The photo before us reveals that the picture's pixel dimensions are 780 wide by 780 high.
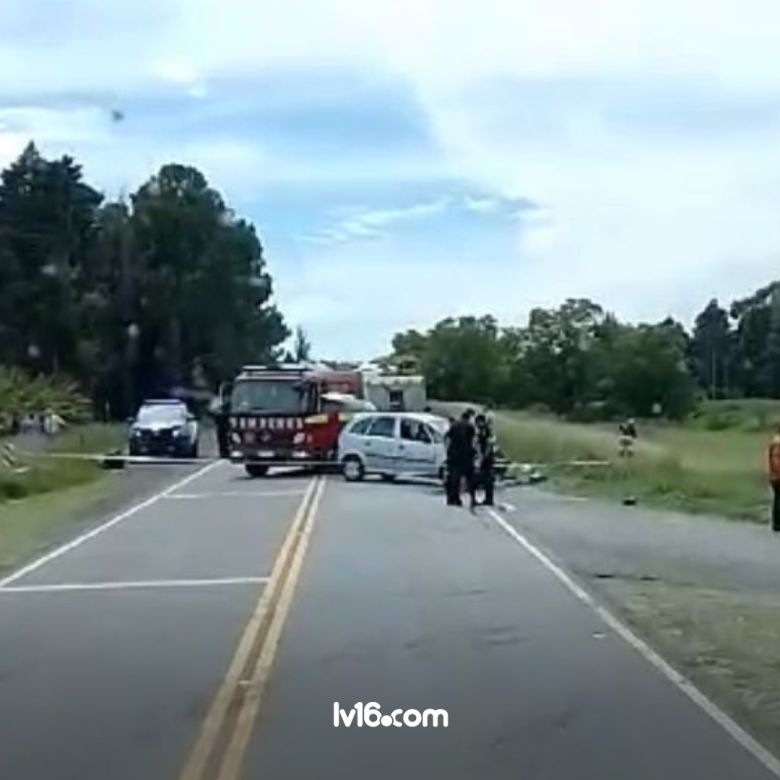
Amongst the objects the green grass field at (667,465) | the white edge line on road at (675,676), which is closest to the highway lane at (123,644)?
the white edge line on road at (675,676)

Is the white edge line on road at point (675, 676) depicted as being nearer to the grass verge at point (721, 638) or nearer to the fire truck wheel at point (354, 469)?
the grass verge at point (721, 638)

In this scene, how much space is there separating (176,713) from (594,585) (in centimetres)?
1027

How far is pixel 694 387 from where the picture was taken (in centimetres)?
10381

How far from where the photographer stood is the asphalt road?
35.2 feet

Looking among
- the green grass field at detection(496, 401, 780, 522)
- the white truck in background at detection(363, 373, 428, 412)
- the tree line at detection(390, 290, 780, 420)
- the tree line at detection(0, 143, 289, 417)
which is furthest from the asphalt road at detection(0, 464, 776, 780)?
the tree line at detection(390, 290, 780, 420)

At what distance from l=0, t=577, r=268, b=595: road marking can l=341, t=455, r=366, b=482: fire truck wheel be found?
25221 millimetres

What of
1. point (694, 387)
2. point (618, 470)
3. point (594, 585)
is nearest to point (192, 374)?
point (694, 387)

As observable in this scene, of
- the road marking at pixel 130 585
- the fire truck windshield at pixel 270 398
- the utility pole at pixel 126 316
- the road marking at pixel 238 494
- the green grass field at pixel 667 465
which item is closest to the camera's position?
the road marking at pixel 130 585

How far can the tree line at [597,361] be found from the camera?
97.5m

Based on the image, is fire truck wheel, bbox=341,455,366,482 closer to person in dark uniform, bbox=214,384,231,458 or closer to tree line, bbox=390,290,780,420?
person in dark uniform, bbox=214,384,231,458

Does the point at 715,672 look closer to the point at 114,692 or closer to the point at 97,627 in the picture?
the point at 114,692

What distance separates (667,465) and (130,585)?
26.1m

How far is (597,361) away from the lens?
10494 cm

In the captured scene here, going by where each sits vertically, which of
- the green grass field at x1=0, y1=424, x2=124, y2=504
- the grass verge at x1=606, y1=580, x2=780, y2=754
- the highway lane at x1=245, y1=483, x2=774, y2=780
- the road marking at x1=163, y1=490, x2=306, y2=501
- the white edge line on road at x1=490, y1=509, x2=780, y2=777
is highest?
the green grass field at x1=0, y1=424, x2=124, y2=504
